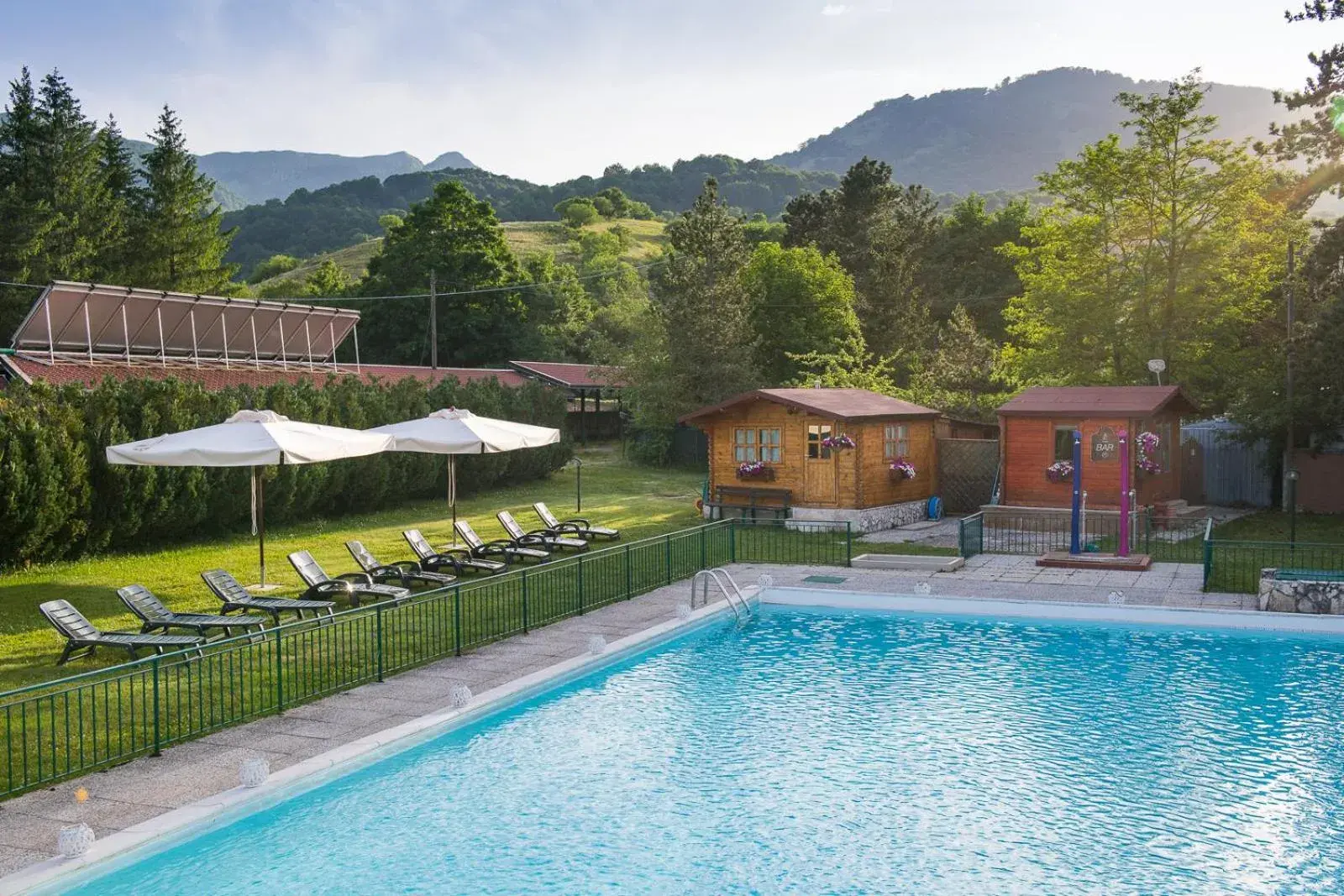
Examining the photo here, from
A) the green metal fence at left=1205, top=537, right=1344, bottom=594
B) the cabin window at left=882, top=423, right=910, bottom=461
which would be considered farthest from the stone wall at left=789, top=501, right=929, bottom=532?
the green metal fence at left=1205, top=537, right=1344, bottom=594

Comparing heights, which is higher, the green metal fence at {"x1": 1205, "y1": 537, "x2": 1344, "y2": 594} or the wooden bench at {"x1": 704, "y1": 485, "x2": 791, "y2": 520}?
the wooden bench at {"x1": 704, "y1": 485, "x2": 791, "y2": 520}

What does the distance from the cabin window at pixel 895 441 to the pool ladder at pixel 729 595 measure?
32.0 ft

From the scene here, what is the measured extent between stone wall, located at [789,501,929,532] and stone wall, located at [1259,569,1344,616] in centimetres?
1035

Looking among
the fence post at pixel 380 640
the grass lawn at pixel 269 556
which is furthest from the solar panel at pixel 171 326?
the fence post at pixel 380 640

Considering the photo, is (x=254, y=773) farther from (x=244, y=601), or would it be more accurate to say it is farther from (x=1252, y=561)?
(x=1252, y=561)

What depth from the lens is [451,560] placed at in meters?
19.6

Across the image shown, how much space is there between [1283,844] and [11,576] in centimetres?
1830

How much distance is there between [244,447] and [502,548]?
6168 mm

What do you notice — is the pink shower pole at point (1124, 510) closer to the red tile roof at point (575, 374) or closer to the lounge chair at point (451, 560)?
the lounge chair at point (451, 560)

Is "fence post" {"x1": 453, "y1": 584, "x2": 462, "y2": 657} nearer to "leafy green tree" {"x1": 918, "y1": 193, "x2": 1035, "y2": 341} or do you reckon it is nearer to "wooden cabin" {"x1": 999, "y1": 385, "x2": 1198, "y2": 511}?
"wooden cabin" {"x1": 999, "y1": 385, "x2": 1198, "y2": 511}

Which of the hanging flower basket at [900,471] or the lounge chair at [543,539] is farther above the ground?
the hanging flower basket at [900,471]

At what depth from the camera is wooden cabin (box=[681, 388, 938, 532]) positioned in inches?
1034

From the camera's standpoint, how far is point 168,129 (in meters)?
55.8

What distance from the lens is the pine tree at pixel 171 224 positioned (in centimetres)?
5425
